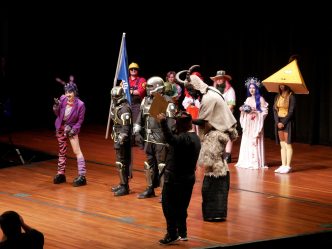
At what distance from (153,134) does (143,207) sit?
0.87 meters

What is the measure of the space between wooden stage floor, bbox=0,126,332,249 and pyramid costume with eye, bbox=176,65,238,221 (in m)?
0.20

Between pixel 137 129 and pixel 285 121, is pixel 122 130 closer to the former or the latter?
pixel 137 129

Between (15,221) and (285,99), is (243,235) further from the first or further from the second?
(285,99)

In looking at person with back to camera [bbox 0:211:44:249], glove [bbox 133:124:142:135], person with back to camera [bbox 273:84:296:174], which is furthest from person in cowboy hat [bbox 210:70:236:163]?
person with back to camera [bbox 0:211:44:249]

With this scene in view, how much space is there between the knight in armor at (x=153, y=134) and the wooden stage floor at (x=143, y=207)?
0.27 m

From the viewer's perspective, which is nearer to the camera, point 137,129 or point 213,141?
point 213,141

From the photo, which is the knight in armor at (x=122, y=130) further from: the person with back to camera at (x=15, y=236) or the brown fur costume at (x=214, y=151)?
the person with back to camera at (x=15, y=236)

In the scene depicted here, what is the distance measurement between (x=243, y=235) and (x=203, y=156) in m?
1.00

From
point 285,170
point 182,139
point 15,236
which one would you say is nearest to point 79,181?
point 285,170

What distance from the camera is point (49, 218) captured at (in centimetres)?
834

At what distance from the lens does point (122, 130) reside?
9.31 m

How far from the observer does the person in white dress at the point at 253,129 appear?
11.5 m

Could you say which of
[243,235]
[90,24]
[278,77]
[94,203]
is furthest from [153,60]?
[243,235]

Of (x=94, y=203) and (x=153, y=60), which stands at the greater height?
(x=153, y=60)
